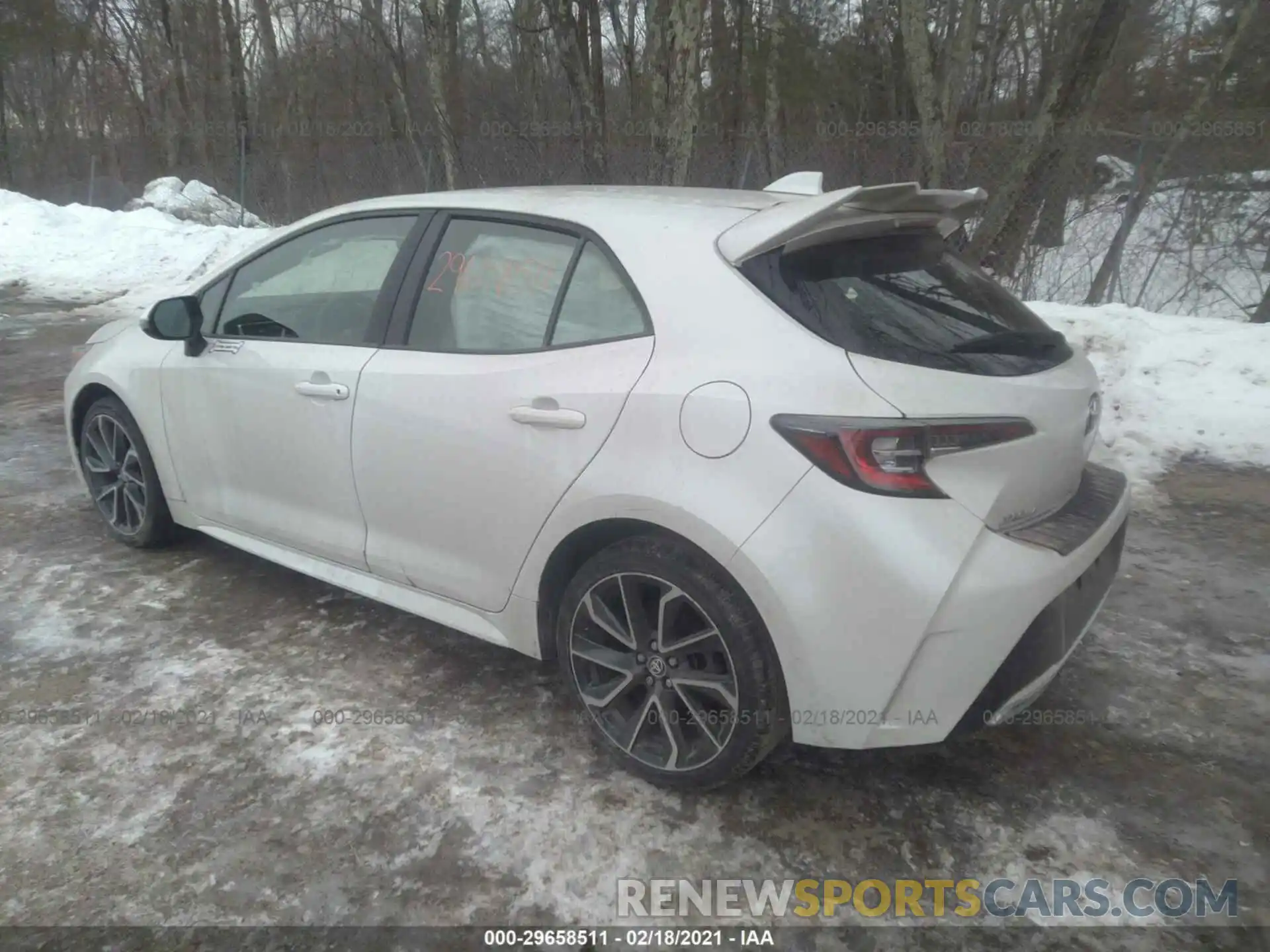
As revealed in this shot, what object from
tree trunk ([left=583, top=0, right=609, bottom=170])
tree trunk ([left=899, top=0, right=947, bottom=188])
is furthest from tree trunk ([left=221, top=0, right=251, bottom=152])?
tree trunk ([left=899, top=0, right=947, bottom=188])

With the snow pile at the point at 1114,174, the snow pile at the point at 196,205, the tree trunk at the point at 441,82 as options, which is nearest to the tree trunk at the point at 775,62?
the tree trunk at the point at 441,82

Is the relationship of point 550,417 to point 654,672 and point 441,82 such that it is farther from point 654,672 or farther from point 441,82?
point 441,82

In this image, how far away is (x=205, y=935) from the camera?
229cm

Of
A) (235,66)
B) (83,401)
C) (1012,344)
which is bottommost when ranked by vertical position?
(83,401)

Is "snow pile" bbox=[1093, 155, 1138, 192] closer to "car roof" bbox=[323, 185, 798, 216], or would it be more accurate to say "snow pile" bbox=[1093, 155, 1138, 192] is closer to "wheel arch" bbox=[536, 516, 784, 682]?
"car roof" bbox=[323, 185, 798, 216]

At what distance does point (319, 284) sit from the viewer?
369 centimetres

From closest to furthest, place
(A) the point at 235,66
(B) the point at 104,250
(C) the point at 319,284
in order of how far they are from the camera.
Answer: (C) the point at 319,284, (B) the point at 104,250, (A) the point at 235,66

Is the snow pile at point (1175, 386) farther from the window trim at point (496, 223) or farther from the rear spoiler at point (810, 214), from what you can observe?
the window trim at point (496, 223)

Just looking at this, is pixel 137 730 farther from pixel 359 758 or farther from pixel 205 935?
pixel 205 935

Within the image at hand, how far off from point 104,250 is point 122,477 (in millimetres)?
11898

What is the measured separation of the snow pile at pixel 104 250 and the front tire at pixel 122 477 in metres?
8.00

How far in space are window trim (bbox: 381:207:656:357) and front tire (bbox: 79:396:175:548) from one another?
1704 millimetres

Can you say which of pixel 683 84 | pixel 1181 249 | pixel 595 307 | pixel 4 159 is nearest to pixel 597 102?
pixel 683 84

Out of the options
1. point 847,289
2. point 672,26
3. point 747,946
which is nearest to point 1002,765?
point 747,946
